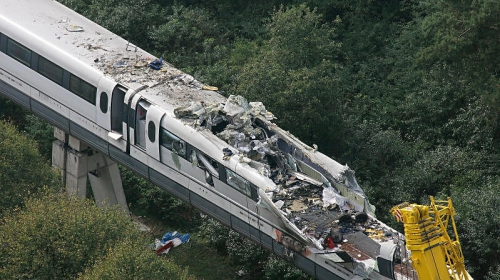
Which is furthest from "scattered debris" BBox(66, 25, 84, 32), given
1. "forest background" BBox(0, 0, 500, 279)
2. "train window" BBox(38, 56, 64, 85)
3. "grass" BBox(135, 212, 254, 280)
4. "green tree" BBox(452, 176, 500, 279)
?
"green tree" BBox(452, 176, 500, 279)

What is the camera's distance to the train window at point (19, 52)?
1171 inches

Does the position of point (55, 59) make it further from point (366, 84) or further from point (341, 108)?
point (366, 84)

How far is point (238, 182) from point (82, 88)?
20.6ft

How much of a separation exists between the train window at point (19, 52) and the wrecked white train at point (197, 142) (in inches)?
1.2

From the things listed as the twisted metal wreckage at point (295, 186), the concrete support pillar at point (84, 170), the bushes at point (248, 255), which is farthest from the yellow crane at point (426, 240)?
the concrete support pillar at point (84, 170)

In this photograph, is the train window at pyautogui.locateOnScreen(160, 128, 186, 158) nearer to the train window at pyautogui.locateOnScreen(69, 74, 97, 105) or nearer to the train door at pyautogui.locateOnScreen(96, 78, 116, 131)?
the train door at pyautogui.locateOnScreen(96, 78, 116, 131)

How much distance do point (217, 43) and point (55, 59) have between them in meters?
10.8

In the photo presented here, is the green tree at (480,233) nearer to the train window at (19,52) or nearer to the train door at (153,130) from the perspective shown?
the train door at (153,130)

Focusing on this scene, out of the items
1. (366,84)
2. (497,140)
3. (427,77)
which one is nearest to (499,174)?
(497,140)

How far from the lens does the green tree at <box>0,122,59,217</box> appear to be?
27.8m

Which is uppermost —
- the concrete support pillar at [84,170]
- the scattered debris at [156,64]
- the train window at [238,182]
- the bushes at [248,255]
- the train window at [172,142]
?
the scattered debris at [156,64]

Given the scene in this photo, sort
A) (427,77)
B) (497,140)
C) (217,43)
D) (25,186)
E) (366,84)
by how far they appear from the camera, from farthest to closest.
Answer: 1. (217,43)
2. (366,84)
3. (427,77)
4. (497,140)
5. (25,186)

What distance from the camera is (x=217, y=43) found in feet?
127

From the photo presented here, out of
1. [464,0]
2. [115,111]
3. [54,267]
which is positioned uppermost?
[464,0]
